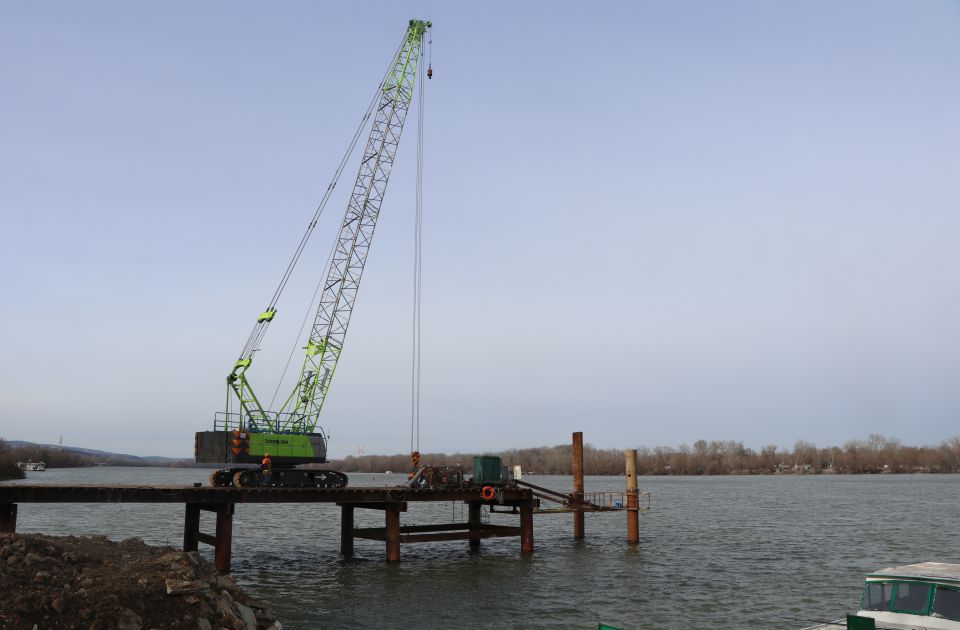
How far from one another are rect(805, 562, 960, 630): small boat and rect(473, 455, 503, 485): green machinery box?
72.4 feet

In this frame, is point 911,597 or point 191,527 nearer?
point 911,597

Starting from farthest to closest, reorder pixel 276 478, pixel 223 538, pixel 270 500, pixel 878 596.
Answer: pixel 276 478 → pixel 270 500 → pixel 223 538 → pixel 878 596

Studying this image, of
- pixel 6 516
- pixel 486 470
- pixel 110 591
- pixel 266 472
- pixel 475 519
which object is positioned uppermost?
pixel 486 470

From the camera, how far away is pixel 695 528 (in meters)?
56.3

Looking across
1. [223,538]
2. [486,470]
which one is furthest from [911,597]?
[223,538]

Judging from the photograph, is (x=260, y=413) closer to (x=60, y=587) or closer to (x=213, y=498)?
(x=213, y=498)

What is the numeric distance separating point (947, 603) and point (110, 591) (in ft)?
61.7

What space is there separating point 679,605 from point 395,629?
11.1 meters

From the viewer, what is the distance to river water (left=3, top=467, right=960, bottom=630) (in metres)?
26.2

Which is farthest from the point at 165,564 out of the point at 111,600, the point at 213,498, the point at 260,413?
the point at 260,413

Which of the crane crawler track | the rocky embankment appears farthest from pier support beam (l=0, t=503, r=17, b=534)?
the crane crawler track

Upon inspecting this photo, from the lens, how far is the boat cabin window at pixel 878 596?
58.1 ft

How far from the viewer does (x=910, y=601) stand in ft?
57.0

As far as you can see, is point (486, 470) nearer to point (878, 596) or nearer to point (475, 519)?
point (475, 519)
